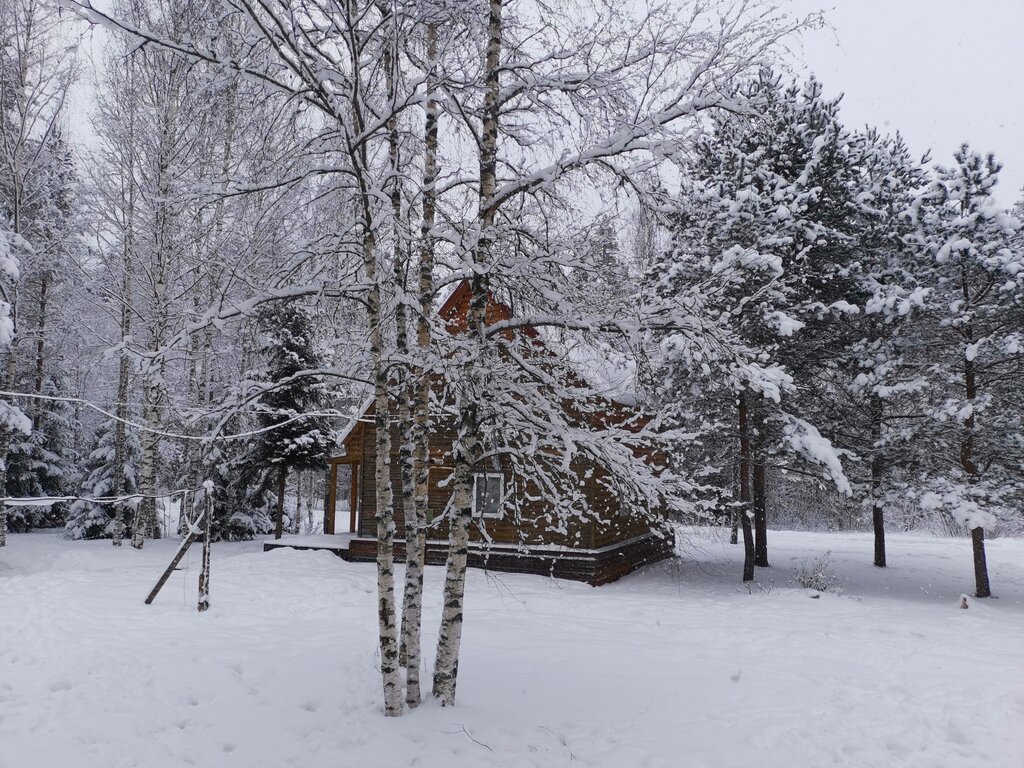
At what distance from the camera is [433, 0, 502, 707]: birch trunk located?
21.9 ft

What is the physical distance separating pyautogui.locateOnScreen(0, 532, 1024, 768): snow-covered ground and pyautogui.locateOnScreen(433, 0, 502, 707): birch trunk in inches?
22.3

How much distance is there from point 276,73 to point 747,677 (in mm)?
8669

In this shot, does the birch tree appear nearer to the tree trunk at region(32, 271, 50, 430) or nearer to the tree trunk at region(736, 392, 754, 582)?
the tree trunk at region(32, 271, 50, 430)

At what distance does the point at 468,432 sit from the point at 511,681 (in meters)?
3.31

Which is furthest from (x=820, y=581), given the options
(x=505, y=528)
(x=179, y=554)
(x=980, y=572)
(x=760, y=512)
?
(x=179, y=554)

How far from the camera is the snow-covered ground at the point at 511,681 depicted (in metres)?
6.07

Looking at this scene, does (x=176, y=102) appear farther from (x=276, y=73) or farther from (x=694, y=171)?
(x=694, y=171)

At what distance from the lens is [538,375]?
6.68 meters

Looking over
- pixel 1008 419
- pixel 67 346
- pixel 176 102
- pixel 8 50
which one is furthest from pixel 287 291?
pixel 67 346

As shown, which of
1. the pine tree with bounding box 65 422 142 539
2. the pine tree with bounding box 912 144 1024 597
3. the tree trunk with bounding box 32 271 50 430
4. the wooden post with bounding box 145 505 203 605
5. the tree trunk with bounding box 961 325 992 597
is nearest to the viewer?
the wooden post with bounding box 145 505 203 605

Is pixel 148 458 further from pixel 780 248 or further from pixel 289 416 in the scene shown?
pixel 780 248

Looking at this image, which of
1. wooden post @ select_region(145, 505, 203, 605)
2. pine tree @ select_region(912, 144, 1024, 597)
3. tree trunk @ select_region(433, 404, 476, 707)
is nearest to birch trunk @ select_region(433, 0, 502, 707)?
tree trunk @ select_region(433, 404, 476, 707)

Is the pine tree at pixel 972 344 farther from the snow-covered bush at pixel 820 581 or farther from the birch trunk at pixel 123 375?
the birch trunk at pixel 123 375

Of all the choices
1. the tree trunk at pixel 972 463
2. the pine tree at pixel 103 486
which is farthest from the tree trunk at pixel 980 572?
the pine tree at pixel 103 486
